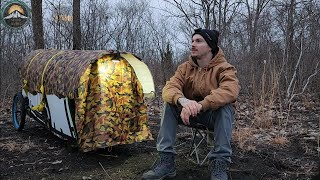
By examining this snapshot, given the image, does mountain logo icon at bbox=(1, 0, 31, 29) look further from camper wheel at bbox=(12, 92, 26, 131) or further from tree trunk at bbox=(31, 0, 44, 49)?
camper wheel at bbox=(12, 92, 26, 131)

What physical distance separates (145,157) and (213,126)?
1.14m

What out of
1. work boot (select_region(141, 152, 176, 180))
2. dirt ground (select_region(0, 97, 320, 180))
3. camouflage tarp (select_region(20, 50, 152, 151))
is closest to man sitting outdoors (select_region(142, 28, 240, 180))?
work boot (select_region(141, 152, 176, 180))

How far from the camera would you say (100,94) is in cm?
402

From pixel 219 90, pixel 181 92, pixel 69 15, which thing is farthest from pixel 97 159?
pixel 69 15

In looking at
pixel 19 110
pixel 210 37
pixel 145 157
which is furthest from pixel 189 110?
pixel 19 110

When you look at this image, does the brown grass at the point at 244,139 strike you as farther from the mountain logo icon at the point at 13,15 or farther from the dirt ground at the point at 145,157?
the mountain logo icon at the point at 13,15

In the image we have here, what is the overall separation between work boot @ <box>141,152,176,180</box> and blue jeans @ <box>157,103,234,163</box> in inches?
2.6

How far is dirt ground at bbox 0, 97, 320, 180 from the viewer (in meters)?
3.60

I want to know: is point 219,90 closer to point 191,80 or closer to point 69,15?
point 191,80

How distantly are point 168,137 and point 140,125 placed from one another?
1.08 m

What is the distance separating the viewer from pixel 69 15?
493 inches

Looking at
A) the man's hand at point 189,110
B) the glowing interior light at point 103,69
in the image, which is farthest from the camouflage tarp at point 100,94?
the man's hand at point 189,110

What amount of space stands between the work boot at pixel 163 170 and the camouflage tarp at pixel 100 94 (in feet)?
2.70

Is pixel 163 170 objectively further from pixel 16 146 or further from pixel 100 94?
pixel 16 146
